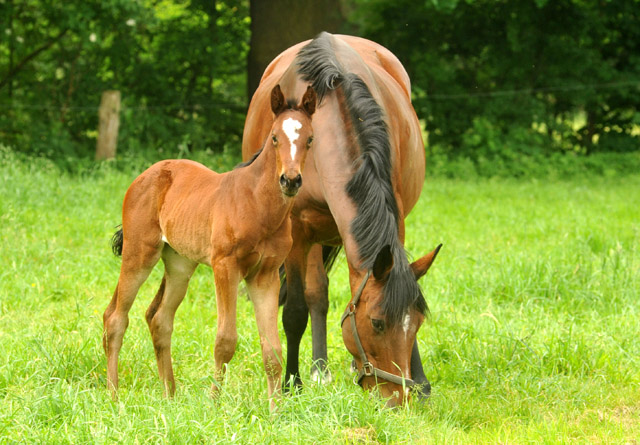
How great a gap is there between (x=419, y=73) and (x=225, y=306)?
12095 mm

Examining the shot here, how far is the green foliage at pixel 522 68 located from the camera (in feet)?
49.1

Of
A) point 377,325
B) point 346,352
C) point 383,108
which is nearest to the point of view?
point 377,325

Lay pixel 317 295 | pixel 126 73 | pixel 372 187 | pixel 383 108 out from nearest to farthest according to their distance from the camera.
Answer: pixel 372 187, pixel 383 108, pixel 317 295, pixel 126 73


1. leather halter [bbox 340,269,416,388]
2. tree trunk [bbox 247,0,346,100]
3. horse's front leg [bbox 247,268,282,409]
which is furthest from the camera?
tree trunk [bbox 247,0,346,100]

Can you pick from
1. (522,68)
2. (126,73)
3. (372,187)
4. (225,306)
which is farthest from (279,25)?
(225,306)

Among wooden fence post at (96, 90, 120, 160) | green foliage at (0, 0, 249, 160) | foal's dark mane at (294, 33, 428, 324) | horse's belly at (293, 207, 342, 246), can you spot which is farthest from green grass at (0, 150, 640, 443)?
green foliage at (0, 0, 249, 160)

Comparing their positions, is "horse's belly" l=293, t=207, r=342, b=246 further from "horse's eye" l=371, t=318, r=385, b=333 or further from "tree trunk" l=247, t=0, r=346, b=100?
"tree trunk" l=247, t=0, r=346, b=100

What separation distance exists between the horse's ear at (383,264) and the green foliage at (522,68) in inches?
450

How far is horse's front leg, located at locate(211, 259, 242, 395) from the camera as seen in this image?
12.2 feet

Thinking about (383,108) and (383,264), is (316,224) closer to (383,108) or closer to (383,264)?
(383,108)

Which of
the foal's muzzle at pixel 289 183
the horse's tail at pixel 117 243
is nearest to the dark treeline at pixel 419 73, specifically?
the horse's tail at pixel 117 243

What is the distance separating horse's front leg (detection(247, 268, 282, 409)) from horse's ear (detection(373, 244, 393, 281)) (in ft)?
1.78

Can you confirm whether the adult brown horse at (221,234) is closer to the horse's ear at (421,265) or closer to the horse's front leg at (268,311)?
the horse's front leg at (268,311)

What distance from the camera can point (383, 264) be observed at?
11.8 feet
